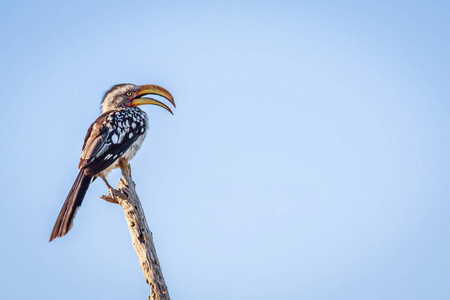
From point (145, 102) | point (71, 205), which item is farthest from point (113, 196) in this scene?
point (145, 102)

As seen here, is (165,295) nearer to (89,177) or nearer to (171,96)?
(89,177)

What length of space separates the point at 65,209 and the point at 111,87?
310 cm

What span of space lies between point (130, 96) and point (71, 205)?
2.74m

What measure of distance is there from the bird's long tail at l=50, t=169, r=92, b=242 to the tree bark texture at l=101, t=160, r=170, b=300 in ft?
0.84

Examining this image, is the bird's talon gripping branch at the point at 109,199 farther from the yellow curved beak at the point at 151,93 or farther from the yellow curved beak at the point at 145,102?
the yellow curved beak at the point at 145,102

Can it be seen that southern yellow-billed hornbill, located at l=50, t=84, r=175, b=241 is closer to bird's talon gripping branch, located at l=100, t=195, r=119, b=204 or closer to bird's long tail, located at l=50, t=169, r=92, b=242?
bird's long tail, located at l=50, t=169, r=92, b=242

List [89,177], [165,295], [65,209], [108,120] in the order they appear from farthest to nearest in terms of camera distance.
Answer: [108,120] < [89,177] < [65,209] < [165,295]

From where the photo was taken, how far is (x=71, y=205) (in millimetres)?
5203

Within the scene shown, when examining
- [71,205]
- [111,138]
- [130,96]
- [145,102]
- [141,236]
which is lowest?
[141,236]

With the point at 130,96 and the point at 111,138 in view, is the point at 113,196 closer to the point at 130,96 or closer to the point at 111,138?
the point at 111,138

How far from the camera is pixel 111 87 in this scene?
782 centimetres

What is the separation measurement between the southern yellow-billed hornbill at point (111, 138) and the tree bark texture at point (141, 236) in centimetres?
23

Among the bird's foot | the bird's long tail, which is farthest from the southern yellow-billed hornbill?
the bird's foot

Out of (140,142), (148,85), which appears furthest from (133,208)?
(148,85)
